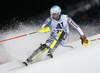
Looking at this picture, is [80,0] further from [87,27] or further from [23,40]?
[23,40]

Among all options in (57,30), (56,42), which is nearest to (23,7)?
(57,30)

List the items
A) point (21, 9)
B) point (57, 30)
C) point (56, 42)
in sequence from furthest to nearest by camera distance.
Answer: point (21, 9) < point (57, 30) < point (56, 42)

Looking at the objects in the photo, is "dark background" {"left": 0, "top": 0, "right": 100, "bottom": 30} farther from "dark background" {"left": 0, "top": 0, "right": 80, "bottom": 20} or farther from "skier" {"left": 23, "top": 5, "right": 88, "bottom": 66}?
"skier" {"left": 23, "top": 5, "right": 88, "bottom": 66}

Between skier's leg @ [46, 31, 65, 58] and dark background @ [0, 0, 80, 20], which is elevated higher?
dark background @ [0, 0, 80, 20]

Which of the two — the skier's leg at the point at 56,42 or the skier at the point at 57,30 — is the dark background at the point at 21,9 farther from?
the skier's leg at the point at 56,42

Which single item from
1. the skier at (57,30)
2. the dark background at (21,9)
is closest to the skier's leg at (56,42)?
the skier at (57,30)

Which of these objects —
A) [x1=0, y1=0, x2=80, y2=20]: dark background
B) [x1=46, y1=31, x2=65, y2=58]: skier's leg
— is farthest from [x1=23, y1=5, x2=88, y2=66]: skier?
[x1=0, y1=0, x2=80, y2=20]: dark background

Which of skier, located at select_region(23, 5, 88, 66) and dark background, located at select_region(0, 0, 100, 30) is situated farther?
dark background, located at select_region(0, 0, 100, 30)

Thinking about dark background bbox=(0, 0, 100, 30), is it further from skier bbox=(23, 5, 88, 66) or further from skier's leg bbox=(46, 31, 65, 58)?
skier's leg bbox=(46, 31, 65, 58)

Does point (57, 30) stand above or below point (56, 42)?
above

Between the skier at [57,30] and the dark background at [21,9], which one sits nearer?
the skier at [57,30]

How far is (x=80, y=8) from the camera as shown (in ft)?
22.0

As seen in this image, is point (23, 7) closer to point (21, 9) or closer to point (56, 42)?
point (21, 9)

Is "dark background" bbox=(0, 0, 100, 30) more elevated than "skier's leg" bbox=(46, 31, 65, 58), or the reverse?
"dark background" bbox=(0, 0, 100, 30)
